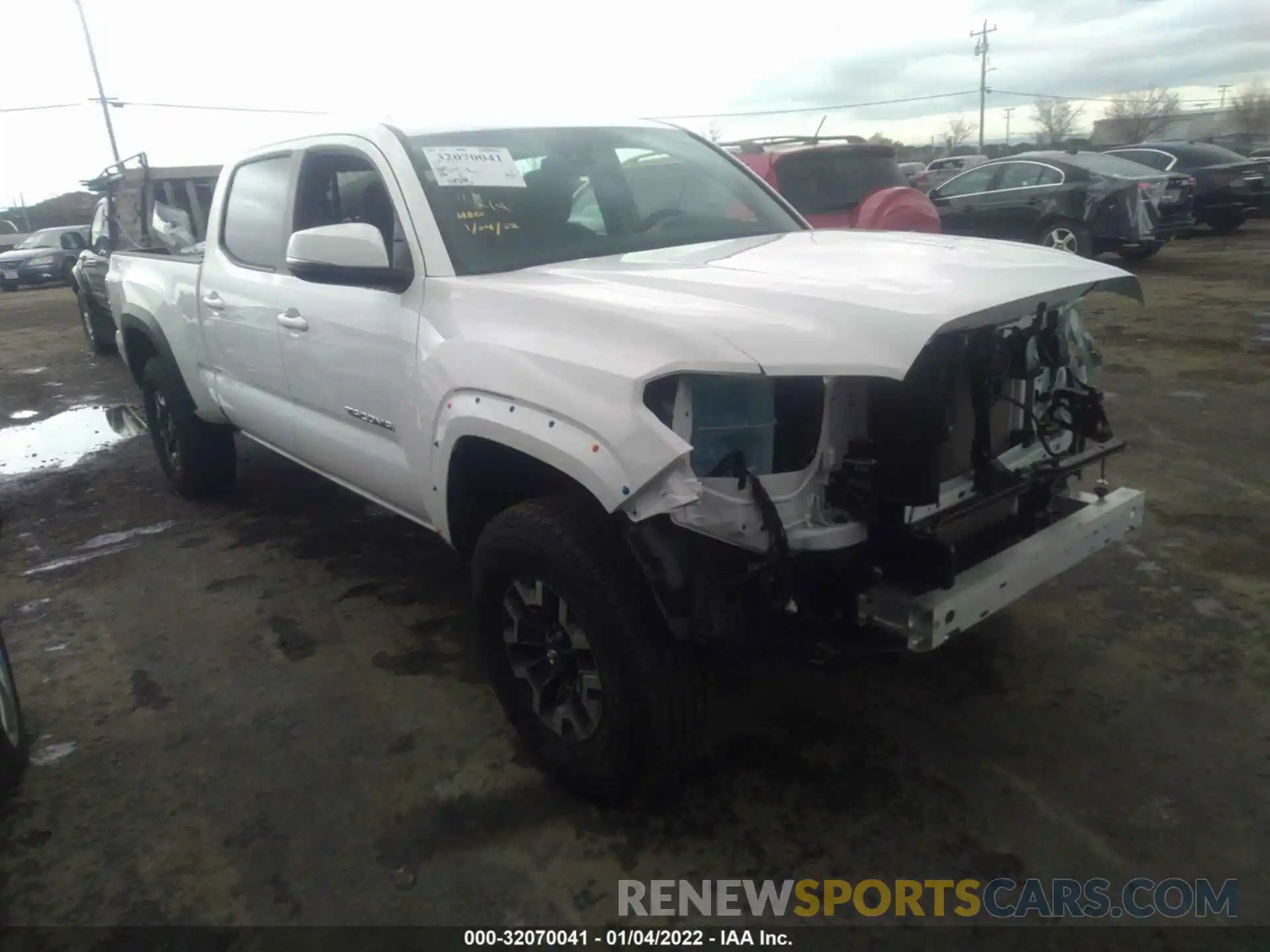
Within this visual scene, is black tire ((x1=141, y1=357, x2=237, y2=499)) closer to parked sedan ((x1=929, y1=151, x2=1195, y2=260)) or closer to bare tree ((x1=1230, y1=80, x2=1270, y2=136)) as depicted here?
parked sedan ((x1=929, y1=151, x2=1195, y2=260))

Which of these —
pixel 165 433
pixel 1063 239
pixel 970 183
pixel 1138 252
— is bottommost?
Answer: pixel 1138 252

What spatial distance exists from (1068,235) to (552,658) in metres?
11.0

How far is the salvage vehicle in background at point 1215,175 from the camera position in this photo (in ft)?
49.2

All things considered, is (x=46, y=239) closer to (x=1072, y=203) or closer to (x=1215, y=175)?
(x=1072, y=203)

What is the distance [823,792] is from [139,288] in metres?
4.62

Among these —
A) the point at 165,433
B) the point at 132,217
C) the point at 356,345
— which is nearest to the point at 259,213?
the point at 356,345

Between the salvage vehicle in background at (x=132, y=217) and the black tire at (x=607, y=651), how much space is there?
7320 millimetres

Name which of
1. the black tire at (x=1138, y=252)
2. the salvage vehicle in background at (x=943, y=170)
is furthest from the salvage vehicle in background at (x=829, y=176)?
the salvage vehicle in background at (x=943, y=170)

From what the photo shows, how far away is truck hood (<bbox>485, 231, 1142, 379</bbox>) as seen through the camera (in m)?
2.11

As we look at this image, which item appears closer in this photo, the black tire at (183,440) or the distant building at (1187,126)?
the black tire at (183,440)

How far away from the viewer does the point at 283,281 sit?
150 inches

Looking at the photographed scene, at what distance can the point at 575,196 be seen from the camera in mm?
3363

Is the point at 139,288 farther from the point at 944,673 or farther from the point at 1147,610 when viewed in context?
the point at 1147,610

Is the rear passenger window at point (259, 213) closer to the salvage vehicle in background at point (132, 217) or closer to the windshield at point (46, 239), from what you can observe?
the salvage vehicle in background at point (132, 217)
